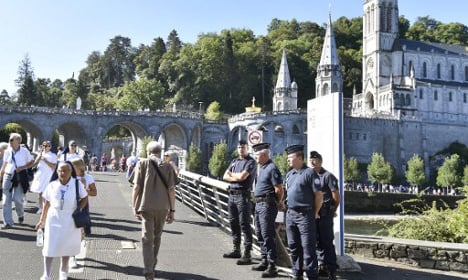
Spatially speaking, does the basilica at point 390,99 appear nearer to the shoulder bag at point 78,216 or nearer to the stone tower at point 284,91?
the stone tower at point 284,91

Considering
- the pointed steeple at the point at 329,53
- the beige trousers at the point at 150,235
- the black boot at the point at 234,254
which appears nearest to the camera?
the beige trousers at the point at 150,235

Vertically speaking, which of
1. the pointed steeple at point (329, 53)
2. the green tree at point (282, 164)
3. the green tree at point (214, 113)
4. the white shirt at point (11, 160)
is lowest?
the white shirt at point (11, 160)

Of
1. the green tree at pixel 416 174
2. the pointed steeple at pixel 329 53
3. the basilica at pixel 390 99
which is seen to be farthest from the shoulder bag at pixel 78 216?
the pointed steeple at pixel 329 53

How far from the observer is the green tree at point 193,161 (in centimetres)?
5612

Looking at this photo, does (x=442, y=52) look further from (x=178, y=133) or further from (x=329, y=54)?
(x=178, y=133)

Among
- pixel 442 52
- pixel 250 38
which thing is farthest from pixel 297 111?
pixel 250 38

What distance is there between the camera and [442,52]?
78.1 meters

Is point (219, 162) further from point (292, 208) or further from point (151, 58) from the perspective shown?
point (292, 208)

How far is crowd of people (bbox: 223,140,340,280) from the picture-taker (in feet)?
20.8

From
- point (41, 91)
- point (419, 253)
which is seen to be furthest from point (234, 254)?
point (41, 91)

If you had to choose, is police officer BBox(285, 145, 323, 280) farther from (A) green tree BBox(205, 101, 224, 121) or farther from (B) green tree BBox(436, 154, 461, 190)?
(A) green tree BBox(205, 101, 224, 121)

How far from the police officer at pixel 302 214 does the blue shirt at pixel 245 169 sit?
1.07 meters

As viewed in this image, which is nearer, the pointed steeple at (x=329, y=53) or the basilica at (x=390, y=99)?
the basilica at (x=390, y=99)

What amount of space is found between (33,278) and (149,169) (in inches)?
77.8
